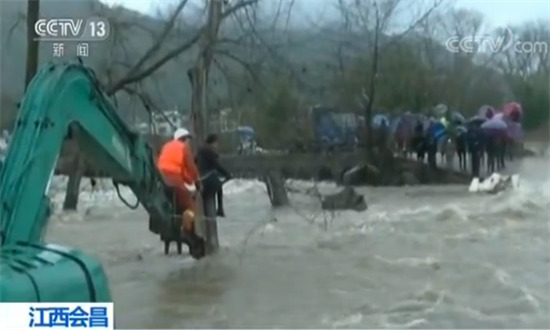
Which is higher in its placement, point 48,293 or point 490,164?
point 490,164

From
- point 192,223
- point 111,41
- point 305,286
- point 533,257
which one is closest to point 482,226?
point 533,257

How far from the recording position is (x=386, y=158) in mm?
5168

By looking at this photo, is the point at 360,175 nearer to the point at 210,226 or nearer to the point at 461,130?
the point at 461,130

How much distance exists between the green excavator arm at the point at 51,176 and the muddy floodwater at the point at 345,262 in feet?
0.20

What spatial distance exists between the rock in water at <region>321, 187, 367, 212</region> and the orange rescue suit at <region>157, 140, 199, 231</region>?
0.40 metres

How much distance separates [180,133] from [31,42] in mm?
522

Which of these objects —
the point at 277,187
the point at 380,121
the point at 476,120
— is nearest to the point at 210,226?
the point at 277,187

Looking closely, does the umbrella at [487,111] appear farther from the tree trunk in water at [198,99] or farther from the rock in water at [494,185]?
the tree trunk in water at [198,99]

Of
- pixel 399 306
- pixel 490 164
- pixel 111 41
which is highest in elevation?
pixel 111 41

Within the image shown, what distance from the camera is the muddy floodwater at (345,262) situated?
5.11 m

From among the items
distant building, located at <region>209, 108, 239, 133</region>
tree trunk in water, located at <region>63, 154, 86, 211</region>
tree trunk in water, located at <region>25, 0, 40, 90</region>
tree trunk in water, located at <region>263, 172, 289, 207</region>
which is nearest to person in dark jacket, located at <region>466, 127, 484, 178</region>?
tree trunk in water, located at <region>263, 172, 289, 207</region>

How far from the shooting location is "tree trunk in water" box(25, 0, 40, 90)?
5102 mm

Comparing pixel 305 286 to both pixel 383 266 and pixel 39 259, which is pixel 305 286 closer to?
pixel 383 266

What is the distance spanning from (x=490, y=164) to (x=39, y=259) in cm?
139
